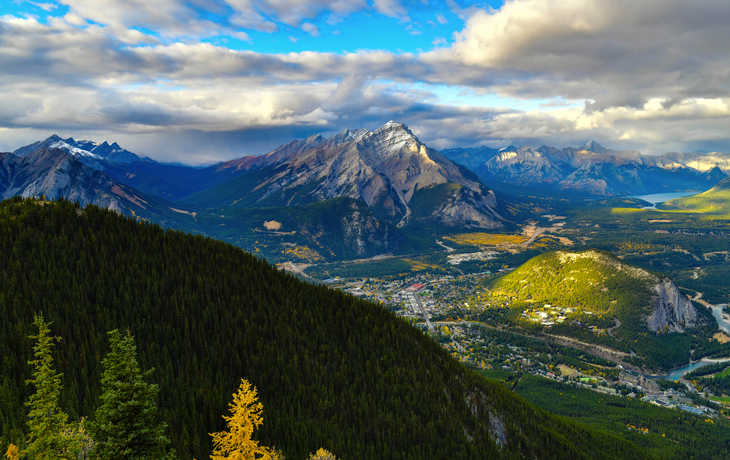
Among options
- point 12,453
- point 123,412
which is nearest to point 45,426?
point 123,412

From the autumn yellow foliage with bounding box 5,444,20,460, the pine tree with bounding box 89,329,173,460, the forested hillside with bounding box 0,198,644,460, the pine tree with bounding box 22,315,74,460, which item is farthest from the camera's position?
the forested hillside with bounding box 0,198,644,460

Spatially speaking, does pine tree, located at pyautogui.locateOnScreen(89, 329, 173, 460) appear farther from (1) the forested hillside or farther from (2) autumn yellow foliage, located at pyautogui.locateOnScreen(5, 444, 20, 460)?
(1) the forested hillside

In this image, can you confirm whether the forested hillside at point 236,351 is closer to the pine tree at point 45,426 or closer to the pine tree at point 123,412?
the pine tree at point 45,426

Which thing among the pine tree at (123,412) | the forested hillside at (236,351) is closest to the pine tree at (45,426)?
the pine tree at (123,412)

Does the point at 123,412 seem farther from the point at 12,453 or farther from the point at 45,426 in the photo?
the point at 12,453

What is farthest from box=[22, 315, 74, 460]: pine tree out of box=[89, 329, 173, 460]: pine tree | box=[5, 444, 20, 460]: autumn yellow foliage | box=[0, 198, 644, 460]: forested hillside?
box=[0, 198, 644, 460]: forested hillside

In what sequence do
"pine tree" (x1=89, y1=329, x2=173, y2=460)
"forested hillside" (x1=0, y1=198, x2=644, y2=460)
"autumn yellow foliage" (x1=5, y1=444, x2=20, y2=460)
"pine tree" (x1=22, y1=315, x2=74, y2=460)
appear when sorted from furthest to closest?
"forested hillside" (x1=0, y1=198, x2=644, y2=460), "autumn yellow foliage" (x1=5, y1=444, x2=20, y2=460), "pine tree" (x1=22, y1=315, x2=74, y2=460), "pine tree" (x1=89, y1=329, x2=173, y2=460)

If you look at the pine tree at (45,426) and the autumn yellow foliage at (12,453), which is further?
the autumn yellow foliage at (12,453)
